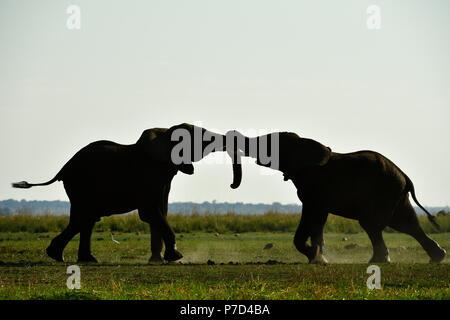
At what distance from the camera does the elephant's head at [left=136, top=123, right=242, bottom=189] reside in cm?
1934

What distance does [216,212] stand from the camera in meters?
37.6

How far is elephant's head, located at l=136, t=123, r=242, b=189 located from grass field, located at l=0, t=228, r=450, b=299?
2234 mm

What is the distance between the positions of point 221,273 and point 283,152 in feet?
14.3

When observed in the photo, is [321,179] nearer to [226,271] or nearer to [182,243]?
[226,271]

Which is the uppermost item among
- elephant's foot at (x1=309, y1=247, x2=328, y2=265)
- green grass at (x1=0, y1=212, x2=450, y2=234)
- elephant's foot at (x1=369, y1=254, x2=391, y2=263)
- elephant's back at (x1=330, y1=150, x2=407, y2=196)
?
elephant's back at (x1=330, y1=150, x2=407, y2=196)

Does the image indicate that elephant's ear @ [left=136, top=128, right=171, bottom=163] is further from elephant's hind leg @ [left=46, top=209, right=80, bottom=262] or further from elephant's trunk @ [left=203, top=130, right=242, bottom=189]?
elephant's hind leg @ [left=46, top=209, right=80, bottom=262]

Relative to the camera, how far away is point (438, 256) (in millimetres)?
20875

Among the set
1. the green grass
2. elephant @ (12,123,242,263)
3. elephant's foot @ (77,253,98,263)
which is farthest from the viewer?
the green grass

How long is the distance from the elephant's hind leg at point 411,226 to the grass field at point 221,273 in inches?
14.9

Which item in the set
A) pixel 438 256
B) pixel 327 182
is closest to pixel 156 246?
pixel 327 182

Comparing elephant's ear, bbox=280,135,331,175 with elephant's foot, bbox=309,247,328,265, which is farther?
elephant's ear, bbox=280,135,331,175

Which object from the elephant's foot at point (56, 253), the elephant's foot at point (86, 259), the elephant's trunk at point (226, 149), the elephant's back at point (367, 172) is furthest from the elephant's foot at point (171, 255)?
the elephant's back at point (367, 172)

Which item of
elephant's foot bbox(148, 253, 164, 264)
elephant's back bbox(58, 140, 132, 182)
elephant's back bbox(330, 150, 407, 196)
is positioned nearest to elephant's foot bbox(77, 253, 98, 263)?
elephant's foot bbox(148, 253, 164, 264)

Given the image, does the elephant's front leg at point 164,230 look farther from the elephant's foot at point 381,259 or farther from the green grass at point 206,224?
the green grass at point 206,224
